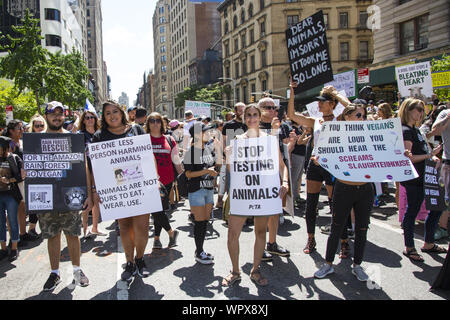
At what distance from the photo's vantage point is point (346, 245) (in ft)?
16.2

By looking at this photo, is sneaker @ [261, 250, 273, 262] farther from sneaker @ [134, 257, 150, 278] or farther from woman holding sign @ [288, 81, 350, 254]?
sneaker @ [134, 257, 150, 278]

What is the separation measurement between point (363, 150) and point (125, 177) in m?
2.86

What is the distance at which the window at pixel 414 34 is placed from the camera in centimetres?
2186

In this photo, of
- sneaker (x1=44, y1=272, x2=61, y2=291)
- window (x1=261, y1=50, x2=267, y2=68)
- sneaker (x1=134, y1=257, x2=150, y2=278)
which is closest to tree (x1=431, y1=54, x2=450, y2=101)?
sneaker (x1=134, y1=257, x2=150, y2=278)

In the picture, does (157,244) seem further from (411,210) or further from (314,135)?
(411,210)

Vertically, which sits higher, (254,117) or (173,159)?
(254,117)

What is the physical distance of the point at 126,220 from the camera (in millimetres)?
4332

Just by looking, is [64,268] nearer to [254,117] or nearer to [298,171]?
[254,117]

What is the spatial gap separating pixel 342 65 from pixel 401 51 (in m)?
21.7

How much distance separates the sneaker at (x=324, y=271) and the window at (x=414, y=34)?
74.0 feet

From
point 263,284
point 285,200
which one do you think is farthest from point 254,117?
point 263,284

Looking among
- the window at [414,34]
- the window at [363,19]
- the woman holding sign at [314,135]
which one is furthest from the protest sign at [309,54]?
the window at [363,19]
